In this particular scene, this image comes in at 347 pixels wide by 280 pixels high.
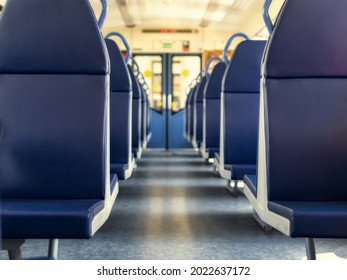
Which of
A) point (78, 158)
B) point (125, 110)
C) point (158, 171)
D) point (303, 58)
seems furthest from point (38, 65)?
point (158, 171)

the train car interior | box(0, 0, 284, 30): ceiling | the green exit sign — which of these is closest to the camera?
the train car interior

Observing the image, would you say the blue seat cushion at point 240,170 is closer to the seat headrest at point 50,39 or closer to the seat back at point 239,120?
the seat back at point 239,120

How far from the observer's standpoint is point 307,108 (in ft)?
6.43

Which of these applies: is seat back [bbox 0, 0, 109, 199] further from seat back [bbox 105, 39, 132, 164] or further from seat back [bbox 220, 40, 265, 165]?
seat back [bbox 220, 40, 265, 165]

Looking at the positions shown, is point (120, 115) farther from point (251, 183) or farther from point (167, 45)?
point (167, 45)

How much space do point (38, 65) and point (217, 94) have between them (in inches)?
136

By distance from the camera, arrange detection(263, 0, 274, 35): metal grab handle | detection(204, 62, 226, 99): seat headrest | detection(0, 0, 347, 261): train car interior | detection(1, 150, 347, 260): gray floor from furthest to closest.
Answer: detection(204, 62, 226, 99): seat headrest
detection(1, 150, 347, 260): gray floor
detection(263, 0, 274, 35): metal grab handle
detection(0, 0, 347, 261): train car interior

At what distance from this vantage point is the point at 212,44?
1445 cm

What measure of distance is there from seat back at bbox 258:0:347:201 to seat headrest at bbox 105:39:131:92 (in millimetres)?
1679

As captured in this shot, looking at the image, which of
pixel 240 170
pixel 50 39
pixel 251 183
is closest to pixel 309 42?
pixel 251 183

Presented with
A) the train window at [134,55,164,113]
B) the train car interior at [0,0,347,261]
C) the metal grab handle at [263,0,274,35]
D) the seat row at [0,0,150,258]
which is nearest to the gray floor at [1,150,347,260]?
the train car interior at [0,0,347,261]

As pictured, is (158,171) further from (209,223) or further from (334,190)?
(334,190)

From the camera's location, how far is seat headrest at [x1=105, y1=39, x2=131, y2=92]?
3426 mm

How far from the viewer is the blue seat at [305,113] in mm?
1895
